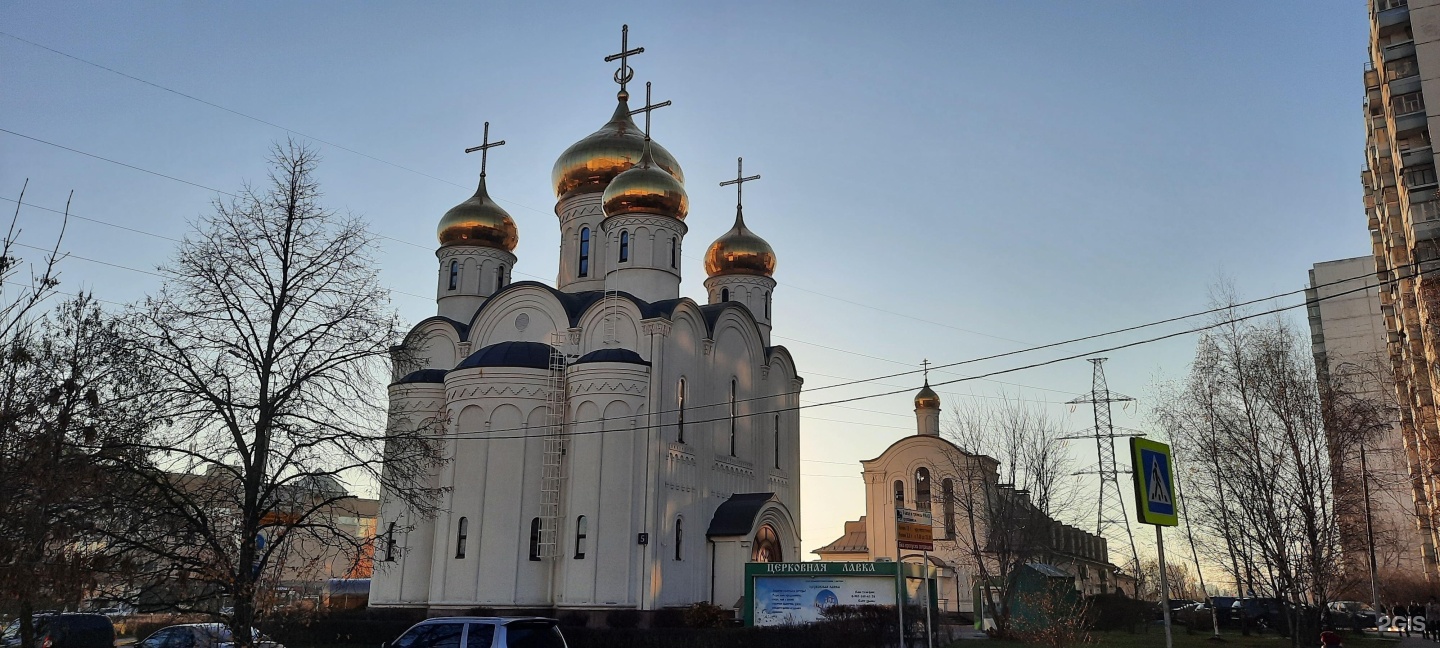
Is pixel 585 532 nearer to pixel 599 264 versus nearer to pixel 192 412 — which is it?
pixel 599 264

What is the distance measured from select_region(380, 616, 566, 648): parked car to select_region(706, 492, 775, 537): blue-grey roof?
12.3 meters

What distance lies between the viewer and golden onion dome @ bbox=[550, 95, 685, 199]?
29.5m

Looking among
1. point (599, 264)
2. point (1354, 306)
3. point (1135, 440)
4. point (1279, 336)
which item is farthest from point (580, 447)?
A: point (1354, 306)

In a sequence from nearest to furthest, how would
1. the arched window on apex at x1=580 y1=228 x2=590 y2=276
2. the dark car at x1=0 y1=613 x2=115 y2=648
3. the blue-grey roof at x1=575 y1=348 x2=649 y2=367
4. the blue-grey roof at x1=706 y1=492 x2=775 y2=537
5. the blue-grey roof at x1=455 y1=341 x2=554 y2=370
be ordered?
the dark car at x1=0 y1=613 x2=115 y2=648 < the blue-grey roof at x1=575 y1=348 x2=649 y2=367 < the blue-grey roof at x1=455 y1=341 x2=554 y2=370 < the blue-grey roof at x1=706 y1=492 x2=775 y2=537 < the arched window on apex at x1=580 y1=228 x2=590 y2=276

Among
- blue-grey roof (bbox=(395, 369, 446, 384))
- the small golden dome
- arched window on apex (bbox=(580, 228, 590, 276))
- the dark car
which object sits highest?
arched window on apex (bbox=(580, 228, 590, 276))

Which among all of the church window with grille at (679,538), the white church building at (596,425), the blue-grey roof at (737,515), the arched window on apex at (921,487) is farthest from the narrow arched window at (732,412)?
the arched window on apex at (921,487)

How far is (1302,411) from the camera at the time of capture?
18734 millimetres

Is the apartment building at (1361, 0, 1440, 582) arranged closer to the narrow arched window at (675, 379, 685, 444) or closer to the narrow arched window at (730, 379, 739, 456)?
the narrow arched window at (730, 379, 739, 456)

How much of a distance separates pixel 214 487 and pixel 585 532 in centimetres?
1175

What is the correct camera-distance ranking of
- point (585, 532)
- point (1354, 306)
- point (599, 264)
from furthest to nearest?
point (1354, 306) → point (599, 264) → point (585, 532)

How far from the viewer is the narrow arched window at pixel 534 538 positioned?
22672mm

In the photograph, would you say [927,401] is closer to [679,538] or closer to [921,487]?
[921,487]

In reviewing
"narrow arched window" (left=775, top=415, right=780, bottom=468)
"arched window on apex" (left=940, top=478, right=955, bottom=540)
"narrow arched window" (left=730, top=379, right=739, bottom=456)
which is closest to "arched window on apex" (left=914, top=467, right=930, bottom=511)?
"arched window on apex" (left=940, top=478, right=955, bottom=540)

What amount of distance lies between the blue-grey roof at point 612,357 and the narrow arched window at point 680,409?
1441mm
